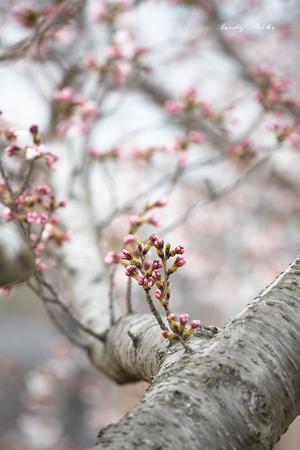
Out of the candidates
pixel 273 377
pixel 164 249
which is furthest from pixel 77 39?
pixel 273 377

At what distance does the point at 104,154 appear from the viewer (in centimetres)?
330

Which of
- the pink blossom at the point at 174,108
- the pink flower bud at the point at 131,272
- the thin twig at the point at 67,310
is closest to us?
the pink flower bud at the point at 131,272

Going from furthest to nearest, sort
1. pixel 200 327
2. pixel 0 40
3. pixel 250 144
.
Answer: pixel 250 144 < pixel 0 40 < pixel 200 327

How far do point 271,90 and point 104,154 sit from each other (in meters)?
0.98

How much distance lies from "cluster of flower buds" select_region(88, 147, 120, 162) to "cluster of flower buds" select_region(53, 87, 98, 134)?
0.15 m

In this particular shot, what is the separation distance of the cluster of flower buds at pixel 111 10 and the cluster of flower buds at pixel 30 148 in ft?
6.49

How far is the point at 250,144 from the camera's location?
3141 millimetres

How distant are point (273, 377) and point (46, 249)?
6.10 ft

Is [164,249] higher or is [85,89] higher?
[85,89]

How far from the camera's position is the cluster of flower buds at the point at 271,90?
319 cm

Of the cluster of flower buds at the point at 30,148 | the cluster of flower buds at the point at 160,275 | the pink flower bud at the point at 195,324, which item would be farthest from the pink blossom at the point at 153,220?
the pink flower bud at the point at 195,324

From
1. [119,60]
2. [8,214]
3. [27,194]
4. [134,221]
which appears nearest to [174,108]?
[119,60]

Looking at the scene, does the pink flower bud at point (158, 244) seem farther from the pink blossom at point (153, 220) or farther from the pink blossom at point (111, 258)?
the pink blossom at point (153, 220)

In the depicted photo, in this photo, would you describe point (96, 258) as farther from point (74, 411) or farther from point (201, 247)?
point (74, 411)
